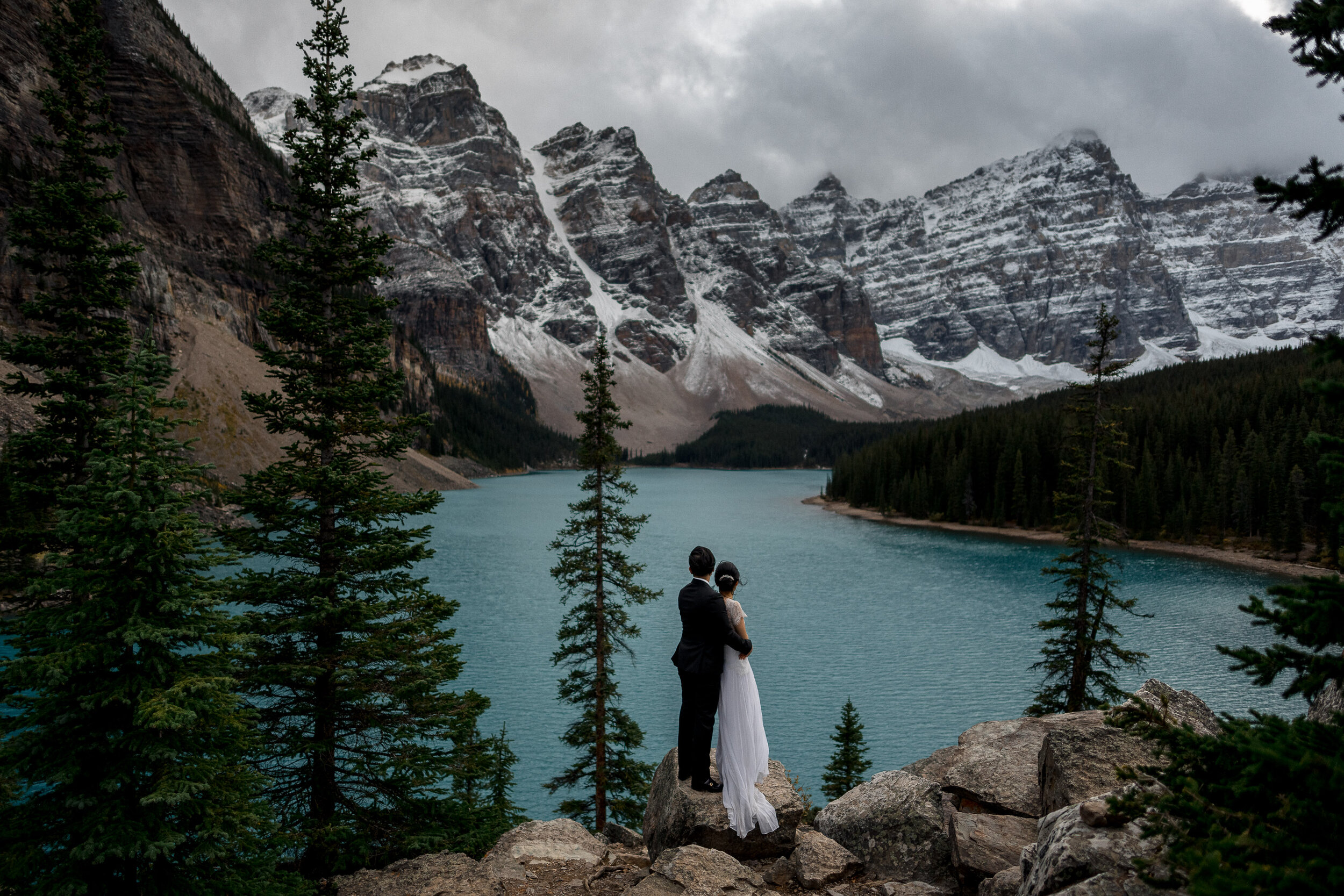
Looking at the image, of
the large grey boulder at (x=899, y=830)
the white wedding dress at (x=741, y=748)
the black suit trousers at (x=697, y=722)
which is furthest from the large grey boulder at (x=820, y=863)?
the black suit trousers at (x=697, y=722)

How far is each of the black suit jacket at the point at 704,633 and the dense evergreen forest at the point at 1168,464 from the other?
51.0m

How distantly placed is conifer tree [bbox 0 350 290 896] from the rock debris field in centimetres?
302

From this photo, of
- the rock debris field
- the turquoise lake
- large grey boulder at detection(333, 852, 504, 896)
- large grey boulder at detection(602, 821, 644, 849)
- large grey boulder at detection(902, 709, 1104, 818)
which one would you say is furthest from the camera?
the turquoise lake

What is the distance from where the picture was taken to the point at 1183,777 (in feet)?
12.4

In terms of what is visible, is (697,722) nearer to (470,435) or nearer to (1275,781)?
(1275,781)

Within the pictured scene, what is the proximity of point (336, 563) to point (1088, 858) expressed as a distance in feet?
36.5

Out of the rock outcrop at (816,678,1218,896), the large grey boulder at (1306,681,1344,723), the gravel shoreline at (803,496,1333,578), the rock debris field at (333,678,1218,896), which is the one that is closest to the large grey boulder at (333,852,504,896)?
the rock debris field at (333,678,1218,896)

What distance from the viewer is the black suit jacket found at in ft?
26.3

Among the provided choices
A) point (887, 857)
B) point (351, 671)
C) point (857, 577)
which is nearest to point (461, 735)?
point (351, 671)

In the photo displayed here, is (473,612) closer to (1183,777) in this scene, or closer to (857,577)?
(857,577)

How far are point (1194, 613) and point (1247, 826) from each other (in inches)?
1915

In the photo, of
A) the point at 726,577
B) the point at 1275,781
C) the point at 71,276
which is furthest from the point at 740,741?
the point at 71,276

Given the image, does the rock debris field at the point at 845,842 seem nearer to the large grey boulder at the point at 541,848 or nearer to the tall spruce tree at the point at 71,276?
the large grey boulder at the point at 541,848

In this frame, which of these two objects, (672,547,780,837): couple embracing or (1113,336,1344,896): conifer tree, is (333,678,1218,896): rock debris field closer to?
(672,547,780,837): couple embracing
